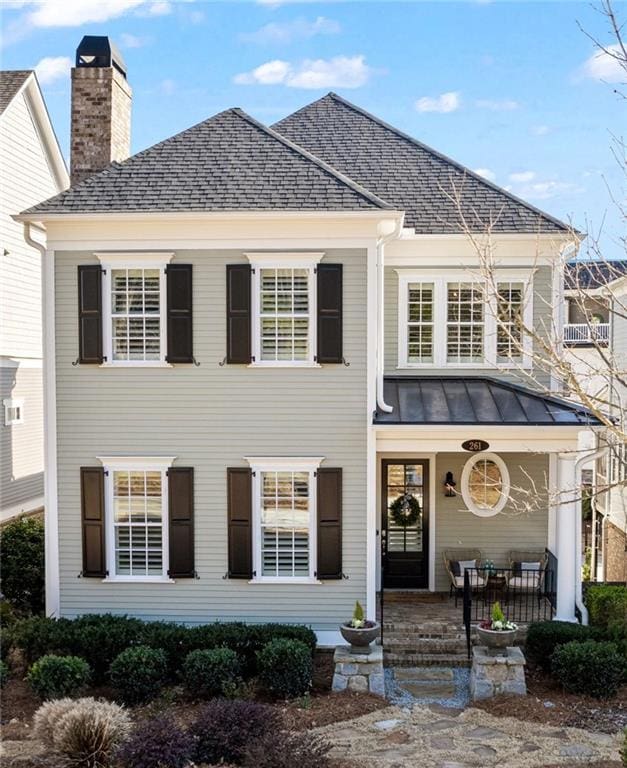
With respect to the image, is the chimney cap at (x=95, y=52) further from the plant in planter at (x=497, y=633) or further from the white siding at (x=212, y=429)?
the plant in planter at (x=497, y=633)

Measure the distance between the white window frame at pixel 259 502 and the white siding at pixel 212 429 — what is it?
13 cm

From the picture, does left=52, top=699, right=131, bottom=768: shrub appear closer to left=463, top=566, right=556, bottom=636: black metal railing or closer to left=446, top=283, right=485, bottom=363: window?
left=463, top=566, right=556, bottom=636: black metal railing

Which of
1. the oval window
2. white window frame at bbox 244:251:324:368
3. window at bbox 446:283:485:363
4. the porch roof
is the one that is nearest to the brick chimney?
white window frame at bbox 244:251:324:368

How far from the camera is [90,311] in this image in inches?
465

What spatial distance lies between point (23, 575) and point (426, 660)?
7020 millimetres

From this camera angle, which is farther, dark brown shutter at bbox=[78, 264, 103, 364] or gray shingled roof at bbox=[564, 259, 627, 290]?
dark brown shutter at bbox=[78, 264, 103, 364]

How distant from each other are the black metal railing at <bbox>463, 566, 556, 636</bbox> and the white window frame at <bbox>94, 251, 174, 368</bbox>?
5.91 m

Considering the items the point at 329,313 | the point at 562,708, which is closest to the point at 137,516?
the point at 329,313

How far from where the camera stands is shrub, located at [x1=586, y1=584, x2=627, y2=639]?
11.6m

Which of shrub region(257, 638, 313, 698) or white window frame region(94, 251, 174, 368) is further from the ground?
white window frame region(94, 251, 174, 368)

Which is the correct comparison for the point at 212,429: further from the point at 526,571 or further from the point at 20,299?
the point at 20,299

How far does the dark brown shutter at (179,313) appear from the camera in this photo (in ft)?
38.4

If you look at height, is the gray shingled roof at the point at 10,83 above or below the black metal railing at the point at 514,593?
above

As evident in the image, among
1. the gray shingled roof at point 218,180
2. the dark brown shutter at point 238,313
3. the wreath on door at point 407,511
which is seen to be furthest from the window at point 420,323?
the dark brown shutter at point 238,313
